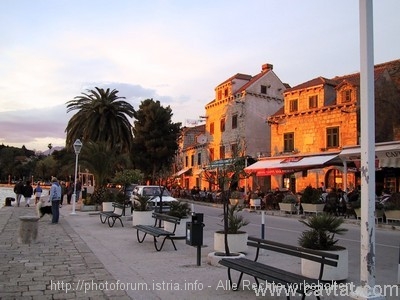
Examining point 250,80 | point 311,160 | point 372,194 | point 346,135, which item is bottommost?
point 372,194

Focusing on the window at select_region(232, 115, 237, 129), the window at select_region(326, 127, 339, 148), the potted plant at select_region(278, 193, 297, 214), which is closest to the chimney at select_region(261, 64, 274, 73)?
the window at select_region(232, 115, 237, 129)

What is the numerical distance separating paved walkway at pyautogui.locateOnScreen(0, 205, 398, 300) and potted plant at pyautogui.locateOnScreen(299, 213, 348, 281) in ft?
3.36

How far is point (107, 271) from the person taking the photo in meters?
8.27

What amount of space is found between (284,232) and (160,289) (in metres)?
9.62

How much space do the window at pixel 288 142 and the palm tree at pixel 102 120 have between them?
45.6ft

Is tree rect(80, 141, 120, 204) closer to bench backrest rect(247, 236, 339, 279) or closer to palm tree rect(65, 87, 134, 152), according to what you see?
palm tree rect(65, 87, 134, 152)

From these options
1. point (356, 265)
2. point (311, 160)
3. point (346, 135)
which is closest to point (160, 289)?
point (356, 265)

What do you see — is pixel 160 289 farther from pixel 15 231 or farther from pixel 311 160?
pixel 311 160

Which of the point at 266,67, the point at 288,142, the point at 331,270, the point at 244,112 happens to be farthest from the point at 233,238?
the point at 266,67

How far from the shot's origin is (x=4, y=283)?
716cm

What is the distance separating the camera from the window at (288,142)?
1460 inches

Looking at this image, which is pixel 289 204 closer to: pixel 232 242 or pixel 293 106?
pixel 232 242

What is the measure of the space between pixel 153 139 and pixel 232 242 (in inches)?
1761

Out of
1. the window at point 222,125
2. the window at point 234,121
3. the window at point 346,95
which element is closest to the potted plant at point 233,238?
the window at point 346,95
